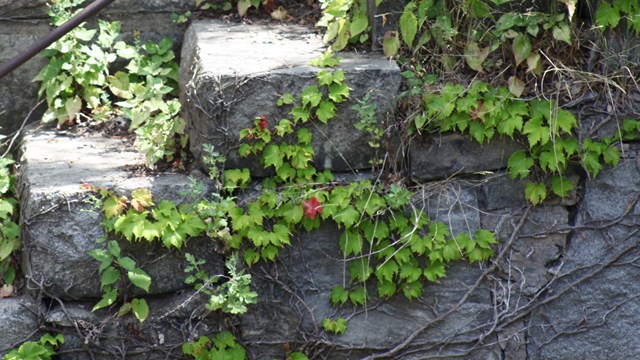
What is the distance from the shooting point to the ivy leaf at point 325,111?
368cm

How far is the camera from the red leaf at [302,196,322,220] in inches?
144

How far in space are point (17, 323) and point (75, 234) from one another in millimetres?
429

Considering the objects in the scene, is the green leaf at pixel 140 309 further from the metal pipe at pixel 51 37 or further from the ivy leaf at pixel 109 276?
the metal pipe at pixel 51 37

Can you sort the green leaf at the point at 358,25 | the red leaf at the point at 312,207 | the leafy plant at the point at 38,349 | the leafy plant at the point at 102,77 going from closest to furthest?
the leafy plant at the point at 38,349, the red leaf at the point at 312,207, the green leaf at the point at 358,25, the leafy plant at the point at 102,77

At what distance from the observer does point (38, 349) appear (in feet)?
11.7

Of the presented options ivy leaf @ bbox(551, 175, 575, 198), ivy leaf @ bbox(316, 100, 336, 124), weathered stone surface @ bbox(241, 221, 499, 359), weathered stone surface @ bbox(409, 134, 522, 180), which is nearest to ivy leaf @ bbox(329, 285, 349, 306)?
weathered stone surface @ bbox(241, 221, 499, 359)

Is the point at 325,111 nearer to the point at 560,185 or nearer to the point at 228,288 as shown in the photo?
the point at 228,288

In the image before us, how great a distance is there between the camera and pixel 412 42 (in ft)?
12.8

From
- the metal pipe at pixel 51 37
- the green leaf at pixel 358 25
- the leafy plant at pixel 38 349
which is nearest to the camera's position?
the metal pipe at pixel 51 37

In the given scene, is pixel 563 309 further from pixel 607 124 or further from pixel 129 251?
pixel 129 251

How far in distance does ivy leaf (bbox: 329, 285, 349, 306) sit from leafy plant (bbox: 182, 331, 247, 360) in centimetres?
42

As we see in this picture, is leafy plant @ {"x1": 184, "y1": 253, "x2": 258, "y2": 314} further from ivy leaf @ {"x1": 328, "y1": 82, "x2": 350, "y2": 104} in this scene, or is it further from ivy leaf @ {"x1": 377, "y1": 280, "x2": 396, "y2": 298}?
ivy leaf @ {"x1": 328, "y1": 82, "x2": 350, "y2": 104}

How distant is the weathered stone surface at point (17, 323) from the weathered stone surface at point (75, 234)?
0.39ft

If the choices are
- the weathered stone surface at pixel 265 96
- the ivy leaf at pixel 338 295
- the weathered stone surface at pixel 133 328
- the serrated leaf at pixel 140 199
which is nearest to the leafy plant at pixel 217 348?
the weathered stone surface at pixel 133 328
